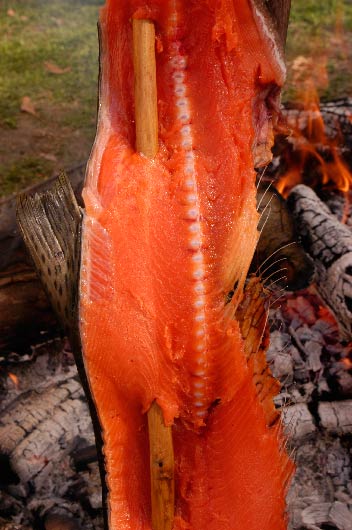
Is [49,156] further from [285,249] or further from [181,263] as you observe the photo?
[181,263]

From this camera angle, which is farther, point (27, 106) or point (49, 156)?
point (27, 106)

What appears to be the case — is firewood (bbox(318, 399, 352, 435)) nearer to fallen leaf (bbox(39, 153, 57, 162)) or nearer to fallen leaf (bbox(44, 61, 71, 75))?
fallen leaf (bbox(39, 153, 57, 162))

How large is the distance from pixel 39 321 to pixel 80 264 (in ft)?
4.91

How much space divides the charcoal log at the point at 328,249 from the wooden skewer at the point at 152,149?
Result: 63.7 inches

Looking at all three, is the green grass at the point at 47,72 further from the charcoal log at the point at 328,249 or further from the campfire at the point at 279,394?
the charcoal log at the point at 328,249

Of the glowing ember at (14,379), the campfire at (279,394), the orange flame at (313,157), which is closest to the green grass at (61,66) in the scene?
→ the orange flame at (313,157)

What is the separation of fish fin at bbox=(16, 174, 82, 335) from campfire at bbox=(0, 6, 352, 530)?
2.82ft

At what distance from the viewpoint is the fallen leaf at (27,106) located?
6043 mm

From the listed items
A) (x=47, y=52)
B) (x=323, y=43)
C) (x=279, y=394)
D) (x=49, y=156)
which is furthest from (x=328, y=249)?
(x=47, y=52)

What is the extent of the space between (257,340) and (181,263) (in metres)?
0.43

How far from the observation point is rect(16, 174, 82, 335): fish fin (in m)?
1.80

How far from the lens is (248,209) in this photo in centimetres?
206

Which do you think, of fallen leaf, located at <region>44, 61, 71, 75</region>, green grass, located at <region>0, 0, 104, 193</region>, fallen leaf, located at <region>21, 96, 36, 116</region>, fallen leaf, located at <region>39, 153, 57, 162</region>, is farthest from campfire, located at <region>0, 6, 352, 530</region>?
fallen leaf, located at <region>44, 61, 71, 75</region>

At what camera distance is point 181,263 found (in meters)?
2.01
